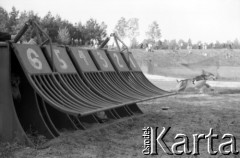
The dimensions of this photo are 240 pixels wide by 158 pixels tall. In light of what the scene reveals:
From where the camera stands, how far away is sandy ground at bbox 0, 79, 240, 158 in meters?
4.78

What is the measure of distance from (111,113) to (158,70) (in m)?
27.2

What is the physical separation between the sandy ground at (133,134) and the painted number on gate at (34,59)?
912 millimetres

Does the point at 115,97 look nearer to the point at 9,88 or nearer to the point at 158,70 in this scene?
the point at 9,88

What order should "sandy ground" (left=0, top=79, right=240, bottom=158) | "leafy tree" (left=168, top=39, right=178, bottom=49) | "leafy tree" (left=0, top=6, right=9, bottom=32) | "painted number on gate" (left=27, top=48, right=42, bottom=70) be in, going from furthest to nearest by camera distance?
"leafy tree" (left=168, top=39, right=178, bottom=49)
"leafy tree" (left=0, top=6, right=9, bottom=32)
"painted number on gate" (left=27, top=48, right=42, bottom=70)
"sandy ground" (left=0, top=79, right=240, bottom=158)

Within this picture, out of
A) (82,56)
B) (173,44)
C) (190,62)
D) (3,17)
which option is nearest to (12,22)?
(3,17)

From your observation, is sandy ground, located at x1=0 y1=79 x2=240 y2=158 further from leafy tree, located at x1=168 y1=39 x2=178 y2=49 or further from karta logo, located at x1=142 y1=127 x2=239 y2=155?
leafy tree, located at x1=168 y1=39 x2=178 y2=49

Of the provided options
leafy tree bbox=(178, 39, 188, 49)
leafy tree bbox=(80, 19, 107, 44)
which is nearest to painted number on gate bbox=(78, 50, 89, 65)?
leafy tree bbox=(80, 19, 107, 44)

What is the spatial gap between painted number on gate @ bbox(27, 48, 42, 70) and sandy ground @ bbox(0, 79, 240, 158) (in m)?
0.91

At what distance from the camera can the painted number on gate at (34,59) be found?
5297mm

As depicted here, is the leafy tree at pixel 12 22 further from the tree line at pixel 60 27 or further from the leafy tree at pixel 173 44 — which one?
the leafy tree at pixel 173 44

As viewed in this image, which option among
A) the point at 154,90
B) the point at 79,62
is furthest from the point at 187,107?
the point at 79,62

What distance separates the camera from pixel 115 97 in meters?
6.84

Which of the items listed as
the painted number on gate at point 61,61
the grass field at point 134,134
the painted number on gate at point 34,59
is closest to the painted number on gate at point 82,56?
the painted number on gate at point 61,61

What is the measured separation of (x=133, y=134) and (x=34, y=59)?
70.2 inches
